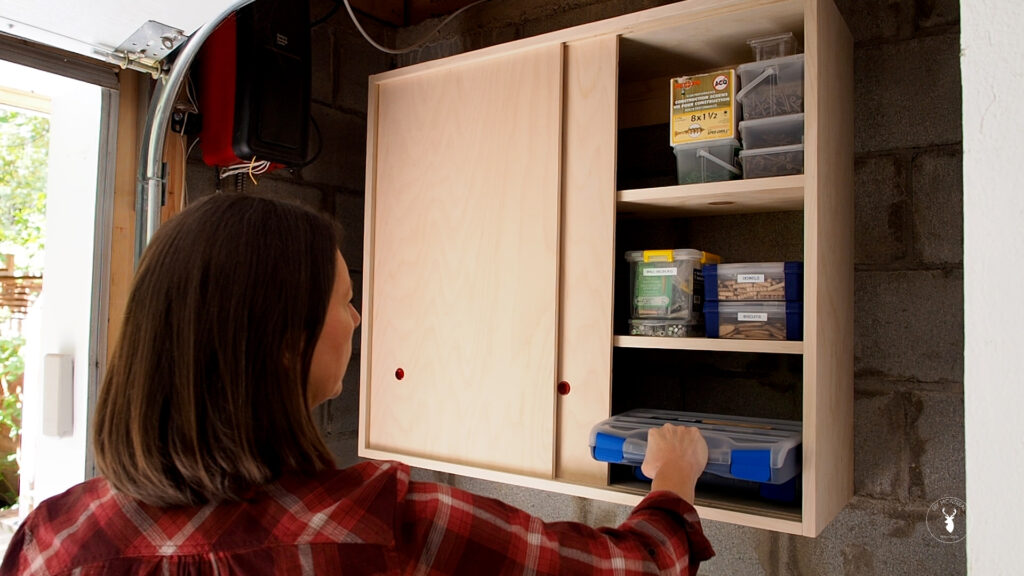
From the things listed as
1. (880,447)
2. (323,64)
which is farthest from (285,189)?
(880,447)

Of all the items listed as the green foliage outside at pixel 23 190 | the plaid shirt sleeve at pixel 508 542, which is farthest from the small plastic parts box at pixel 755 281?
the green foliage outside at pixel 23 190

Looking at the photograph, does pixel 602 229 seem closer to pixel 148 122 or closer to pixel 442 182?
pixel 442 182

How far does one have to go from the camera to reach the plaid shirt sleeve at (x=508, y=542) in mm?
833

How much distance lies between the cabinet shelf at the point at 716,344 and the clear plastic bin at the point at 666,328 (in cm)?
3

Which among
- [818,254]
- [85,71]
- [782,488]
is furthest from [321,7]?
[782,488]

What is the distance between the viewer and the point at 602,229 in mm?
1402

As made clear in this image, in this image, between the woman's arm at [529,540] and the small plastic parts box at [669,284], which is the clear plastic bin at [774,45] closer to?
the small plastic parts box at [669,284]

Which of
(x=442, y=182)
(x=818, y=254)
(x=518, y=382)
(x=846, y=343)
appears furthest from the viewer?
(x=442, y=182)

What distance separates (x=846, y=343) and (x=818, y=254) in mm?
263

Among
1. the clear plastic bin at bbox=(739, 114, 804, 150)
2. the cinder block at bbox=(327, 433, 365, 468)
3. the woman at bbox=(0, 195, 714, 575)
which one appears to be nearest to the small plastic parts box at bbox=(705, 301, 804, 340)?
the clear plastic bin at bbox=(739, 114, 804, 150)

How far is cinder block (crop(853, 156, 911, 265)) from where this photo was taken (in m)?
1.41

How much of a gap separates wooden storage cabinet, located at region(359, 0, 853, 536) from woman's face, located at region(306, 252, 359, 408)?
0.58m

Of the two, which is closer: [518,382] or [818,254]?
[818,254]

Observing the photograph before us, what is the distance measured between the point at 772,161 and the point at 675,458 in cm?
51
